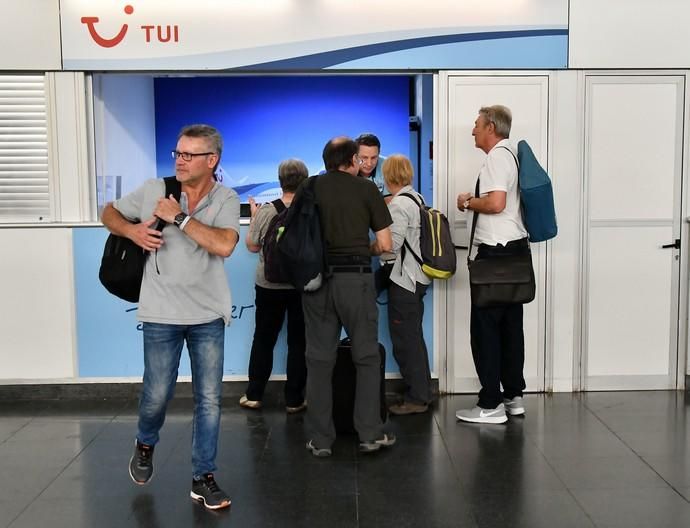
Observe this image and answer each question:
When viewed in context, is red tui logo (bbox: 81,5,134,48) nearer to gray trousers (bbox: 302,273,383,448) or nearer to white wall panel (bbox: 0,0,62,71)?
white wall panel (bbox: 0,0,62,71)

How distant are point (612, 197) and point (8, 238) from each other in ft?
13.2

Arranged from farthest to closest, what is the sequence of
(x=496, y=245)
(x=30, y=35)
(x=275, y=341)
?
(x=30, y=35)
(x=275, y=341)
(x=496, y=245)

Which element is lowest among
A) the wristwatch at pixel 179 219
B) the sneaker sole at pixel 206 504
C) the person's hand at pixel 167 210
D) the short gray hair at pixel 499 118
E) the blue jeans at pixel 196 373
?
the sneaker sole at pixel 206 504

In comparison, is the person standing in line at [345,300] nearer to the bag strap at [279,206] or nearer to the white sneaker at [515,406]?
the bag strap at [279,206]

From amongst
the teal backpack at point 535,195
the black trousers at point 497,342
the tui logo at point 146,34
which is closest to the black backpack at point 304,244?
the black trousers at point 497,342

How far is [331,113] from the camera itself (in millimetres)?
7191

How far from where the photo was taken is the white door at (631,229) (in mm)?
4977

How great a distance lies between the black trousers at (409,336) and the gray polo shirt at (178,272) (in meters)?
1.52

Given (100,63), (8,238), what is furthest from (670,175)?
(8,238)

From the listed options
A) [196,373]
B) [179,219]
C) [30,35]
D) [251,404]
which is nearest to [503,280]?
[251,404]

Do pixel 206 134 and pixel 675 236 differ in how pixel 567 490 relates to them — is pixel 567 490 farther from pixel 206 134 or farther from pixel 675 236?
pixel 675 236

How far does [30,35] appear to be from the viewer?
4.80 meters

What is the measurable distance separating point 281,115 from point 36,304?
317cm

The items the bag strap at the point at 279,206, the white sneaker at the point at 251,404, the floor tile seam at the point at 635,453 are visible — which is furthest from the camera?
the white sneaker at the point at 251,404
